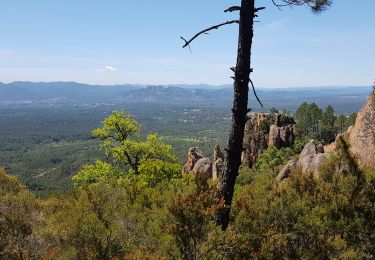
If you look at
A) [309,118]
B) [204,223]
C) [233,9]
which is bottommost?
[309,118]

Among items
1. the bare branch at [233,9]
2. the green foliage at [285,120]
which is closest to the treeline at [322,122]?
the green foliage at [285,120]

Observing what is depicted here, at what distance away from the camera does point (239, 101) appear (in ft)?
28.2

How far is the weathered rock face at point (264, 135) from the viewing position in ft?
251

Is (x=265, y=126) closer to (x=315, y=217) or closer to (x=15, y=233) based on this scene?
(x=315, y=217)

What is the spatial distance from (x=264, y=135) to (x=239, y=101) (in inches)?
2973

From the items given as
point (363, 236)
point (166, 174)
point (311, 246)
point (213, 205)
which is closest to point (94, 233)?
point (213, 205)

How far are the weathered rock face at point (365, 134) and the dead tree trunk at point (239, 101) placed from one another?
16.8m

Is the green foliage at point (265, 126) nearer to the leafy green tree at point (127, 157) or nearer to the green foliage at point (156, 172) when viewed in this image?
the leafy green tree at point (127, 157)

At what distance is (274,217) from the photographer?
13.6m

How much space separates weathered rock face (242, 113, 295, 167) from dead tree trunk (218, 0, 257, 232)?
67.6m

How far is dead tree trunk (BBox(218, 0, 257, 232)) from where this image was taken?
848 cm

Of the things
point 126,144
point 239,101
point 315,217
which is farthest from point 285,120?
point 239,101

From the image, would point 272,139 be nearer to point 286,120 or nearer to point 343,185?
point 286,120

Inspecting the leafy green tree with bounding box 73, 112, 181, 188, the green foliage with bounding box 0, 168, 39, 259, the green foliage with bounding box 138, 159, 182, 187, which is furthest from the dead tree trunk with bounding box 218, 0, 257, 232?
the leafy green tree with bounding box 73, 112, 181, 188
